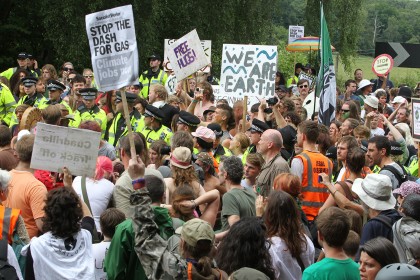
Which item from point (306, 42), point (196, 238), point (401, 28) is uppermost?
point (196, 238)

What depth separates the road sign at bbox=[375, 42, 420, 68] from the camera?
20594mm

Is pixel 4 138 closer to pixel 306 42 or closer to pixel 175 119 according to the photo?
pixel 175 119

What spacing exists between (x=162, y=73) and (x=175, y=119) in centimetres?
641

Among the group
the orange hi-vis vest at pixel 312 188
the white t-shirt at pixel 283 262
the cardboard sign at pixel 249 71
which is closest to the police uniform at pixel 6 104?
the cardboard sign at pixel 249 71

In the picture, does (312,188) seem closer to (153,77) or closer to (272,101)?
(272,101)

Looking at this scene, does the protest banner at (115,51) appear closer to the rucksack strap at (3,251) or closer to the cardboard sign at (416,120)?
the rucksack strap at (3,251)

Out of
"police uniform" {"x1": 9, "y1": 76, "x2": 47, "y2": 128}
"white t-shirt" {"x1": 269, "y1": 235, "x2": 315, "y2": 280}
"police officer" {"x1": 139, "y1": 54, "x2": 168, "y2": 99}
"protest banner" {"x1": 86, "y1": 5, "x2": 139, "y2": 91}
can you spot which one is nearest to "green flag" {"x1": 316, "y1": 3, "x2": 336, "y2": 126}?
"protest banner" {"x1": 86, "y1": 5, "x2": 139, "y2": 91}

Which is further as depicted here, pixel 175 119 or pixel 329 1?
pixel 329 1

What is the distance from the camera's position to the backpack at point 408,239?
643 centimetres

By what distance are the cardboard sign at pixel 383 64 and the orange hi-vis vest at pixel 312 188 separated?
38.0 feet

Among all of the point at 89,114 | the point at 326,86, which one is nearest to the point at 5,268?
the point at 326,86

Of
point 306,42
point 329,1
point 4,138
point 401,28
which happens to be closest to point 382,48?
point 306,42

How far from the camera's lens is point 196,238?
568cm

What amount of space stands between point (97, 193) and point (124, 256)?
6.01ft
